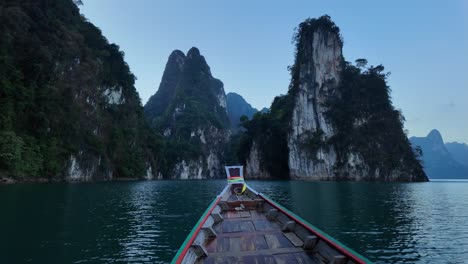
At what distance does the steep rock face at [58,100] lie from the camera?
43.3 metres

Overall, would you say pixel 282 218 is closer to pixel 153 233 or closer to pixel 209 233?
pixel 209 233

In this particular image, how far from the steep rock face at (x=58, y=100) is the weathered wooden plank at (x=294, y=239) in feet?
141

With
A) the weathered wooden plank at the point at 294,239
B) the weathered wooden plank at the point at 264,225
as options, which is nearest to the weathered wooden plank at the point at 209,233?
the weathered wooden plank at the point at 264,225

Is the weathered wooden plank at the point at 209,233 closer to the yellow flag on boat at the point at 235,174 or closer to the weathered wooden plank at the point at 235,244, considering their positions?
the weathered wooden plank at the point at 235,244

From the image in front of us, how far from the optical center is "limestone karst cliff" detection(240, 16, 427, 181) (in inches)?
2990

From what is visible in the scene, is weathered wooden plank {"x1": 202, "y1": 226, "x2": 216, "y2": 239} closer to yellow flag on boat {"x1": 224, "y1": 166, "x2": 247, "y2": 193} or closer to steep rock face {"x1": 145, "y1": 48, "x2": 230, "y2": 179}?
yellow flag on boat {"x1": 224, "y1": 166, "x2": 247, "y2": 193}

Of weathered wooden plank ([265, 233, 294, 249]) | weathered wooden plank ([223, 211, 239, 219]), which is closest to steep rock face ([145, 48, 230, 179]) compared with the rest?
weathered wooden plank ([223, 211, 239, 219])

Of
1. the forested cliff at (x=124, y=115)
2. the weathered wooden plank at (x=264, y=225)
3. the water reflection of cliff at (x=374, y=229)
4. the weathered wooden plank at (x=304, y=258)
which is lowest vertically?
the water reflection of cliff at (x=374, y=229)

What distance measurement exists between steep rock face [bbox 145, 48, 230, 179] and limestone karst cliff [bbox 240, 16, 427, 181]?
59172 millimetres

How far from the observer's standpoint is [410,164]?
248ft

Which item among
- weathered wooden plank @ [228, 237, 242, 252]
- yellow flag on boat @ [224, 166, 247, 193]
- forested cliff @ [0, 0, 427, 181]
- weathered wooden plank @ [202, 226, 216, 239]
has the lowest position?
weathered wooden plank @ [228, 237, 242, 252]

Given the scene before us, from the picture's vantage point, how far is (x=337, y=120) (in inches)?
3167

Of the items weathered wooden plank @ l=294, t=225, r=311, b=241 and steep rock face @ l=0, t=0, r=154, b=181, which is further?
steep rock face @ l=0, t=0, r=154, b=181

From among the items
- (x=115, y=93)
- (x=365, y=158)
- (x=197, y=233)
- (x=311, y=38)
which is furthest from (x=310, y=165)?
(x=197, y=233)
